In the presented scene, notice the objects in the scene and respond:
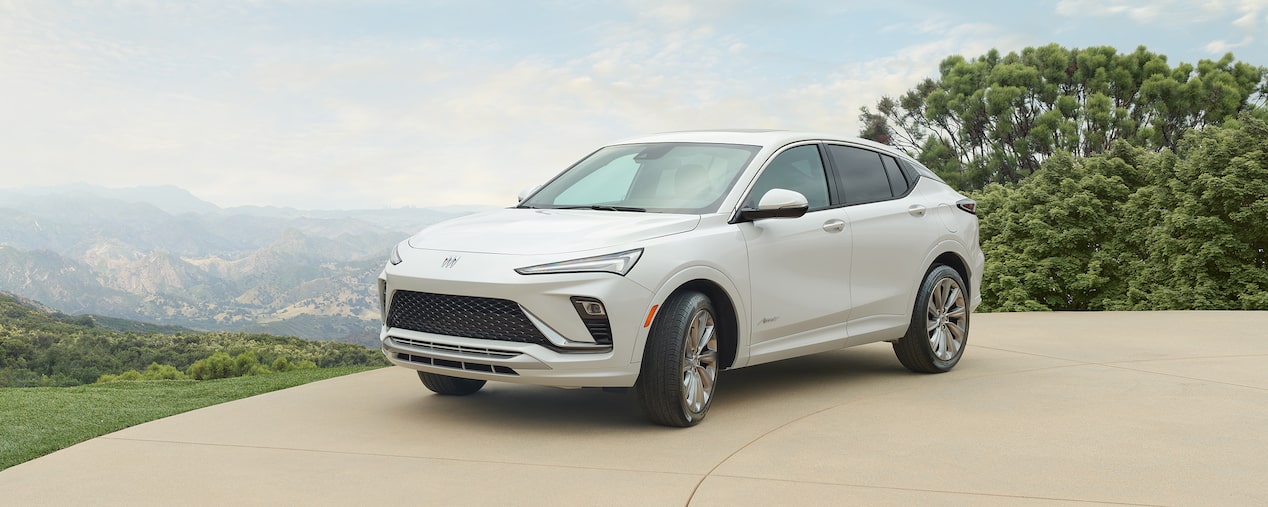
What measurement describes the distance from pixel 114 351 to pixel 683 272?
43.2m

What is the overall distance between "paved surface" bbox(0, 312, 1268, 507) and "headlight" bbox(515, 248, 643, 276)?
0.98 m

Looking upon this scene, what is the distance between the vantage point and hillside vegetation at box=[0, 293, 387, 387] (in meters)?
38.1

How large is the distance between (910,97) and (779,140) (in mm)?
39670

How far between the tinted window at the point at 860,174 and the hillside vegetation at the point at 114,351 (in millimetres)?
27105

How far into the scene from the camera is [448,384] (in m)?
7.89

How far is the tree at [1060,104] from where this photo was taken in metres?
39.0

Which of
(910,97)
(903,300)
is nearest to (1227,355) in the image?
(903,300)

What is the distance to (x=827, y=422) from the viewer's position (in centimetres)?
688

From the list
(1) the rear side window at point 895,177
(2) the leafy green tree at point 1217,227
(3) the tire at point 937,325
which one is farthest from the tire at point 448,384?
(2) the leafy green tree at point 1217,227

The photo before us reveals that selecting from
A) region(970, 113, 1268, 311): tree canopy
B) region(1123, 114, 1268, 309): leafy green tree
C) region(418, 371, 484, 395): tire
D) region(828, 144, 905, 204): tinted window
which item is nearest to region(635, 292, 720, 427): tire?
region(418, 371, 484, 395): tire

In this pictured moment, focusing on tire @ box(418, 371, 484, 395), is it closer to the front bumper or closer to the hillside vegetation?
the front bumper

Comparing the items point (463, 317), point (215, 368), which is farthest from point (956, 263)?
point (215, 368)

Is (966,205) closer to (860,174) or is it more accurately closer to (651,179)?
(860,174)

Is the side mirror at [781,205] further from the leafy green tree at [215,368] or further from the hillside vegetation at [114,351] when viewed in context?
the hillside vegetation at [114,351]
